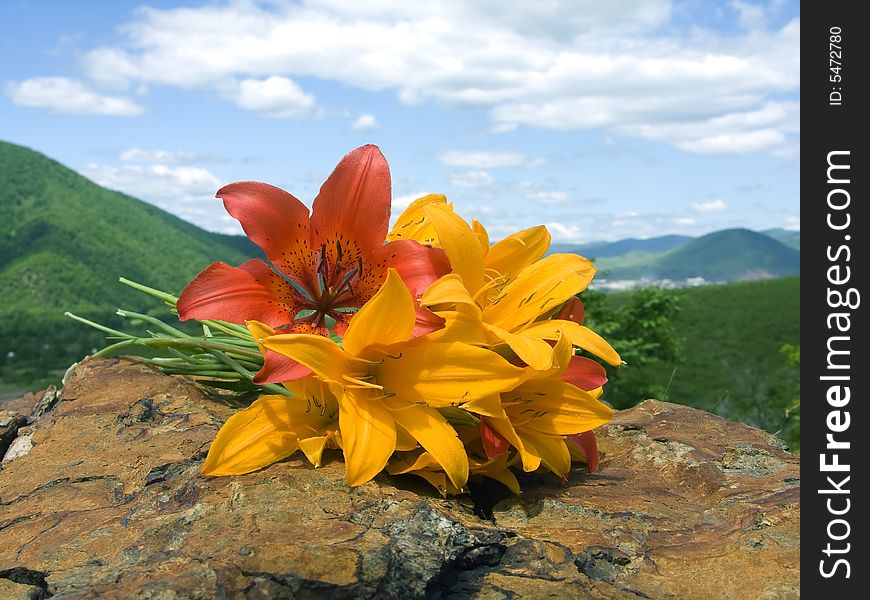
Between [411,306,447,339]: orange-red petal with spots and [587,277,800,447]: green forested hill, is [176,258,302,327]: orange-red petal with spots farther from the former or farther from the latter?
[587,277,800,447]: green forested hill

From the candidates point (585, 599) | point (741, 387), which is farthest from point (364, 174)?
point (741, 387)

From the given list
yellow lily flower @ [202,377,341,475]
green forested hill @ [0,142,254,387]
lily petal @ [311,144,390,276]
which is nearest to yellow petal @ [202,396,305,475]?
yellow lily flower @ [202,377,341,475]

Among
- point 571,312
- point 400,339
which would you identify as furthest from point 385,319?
point 571,312

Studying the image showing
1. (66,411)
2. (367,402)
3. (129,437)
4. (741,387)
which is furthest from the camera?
(741,387)

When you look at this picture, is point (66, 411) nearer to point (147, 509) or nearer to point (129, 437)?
point (129, 437)

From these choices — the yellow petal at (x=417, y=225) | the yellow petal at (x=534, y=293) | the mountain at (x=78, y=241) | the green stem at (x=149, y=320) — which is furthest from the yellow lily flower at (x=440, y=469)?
the mountain at (x=78, y=241)
